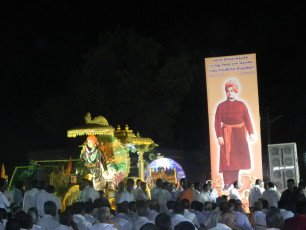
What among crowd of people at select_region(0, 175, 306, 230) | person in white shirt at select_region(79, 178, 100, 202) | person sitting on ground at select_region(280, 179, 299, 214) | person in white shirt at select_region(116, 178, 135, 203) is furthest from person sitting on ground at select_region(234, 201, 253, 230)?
person in white shirt at select_region(79, 178, 100, 202)

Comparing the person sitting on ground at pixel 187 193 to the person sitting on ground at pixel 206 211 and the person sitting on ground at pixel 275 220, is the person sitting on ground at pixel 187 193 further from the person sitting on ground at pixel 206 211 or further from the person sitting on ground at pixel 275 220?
the person sitting on ground at pixel 275 220

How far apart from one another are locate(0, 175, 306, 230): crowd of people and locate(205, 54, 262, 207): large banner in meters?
1.92

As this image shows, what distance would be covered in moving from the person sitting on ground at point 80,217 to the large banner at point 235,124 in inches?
341

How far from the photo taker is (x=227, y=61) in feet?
58.0

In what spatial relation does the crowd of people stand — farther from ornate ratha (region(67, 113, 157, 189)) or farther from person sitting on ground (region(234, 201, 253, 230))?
ornate ratha (region(67, 113, 157, 189))

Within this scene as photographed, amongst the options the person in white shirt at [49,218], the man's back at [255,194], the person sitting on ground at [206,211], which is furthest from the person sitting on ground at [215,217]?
the man's back at [255,194]

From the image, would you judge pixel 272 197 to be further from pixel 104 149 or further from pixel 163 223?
pixel 163 223

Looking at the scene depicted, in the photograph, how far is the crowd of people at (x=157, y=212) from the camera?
287 inches

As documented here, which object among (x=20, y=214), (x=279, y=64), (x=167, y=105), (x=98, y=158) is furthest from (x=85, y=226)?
(x=279, y=64)

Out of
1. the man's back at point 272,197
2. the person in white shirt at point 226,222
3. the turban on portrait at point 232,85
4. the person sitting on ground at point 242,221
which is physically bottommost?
the person sitting on ground at point 242,221

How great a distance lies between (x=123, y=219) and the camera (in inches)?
376

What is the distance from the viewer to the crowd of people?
7.30m

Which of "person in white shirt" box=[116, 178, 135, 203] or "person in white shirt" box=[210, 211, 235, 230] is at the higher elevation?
"person in white shirt" box=[116, 178, 135, 203]

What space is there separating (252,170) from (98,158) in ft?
15.0
